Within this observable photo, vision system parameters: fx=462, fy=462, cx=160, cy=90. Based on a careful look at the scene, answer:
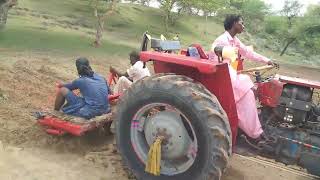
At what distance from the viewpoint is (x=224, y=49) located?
4.46 metres

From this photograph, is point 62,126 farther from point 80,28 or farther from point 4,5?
point 80,28

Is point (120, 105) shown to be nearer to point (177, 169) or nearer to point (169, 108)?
point (169, 108)

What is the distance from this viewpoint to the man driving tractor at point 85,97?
5.80m

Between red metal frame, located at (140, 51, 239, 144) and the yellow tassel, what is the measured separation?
730mm

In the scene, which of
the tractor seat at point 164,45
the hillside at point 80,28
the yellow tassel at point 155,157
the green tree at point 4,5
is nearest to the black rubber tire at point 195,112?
the yellow tassel at point 155,157

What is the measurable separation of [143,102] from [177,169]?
0.72 metres

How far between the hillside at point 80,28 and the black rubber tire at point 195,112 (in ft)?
31.5

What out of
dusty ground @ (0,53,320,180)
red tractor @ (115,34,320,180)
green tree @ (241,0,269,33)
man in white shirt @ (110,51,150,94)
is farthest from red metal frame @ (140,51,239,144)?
green tree @ (241,0,269,33)

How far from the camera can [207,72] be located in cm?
415

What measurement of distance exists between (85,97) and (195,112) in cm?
224

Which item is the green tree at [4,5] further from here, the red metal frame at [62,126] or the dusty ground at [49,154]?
the red metal frame at [62,126]

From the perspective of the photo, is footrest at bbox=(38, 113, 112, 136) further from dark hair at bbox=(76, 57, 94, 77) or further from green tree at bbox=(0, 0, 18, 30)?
green tree at bbox=(0, 0, 18, 30)

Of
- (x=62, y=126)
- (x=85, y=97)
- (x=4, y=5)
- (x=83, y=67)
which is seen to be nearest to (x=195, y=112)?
(x=62, y=126)

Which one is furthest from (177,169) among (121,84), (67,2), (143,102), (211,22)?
(211,22)
